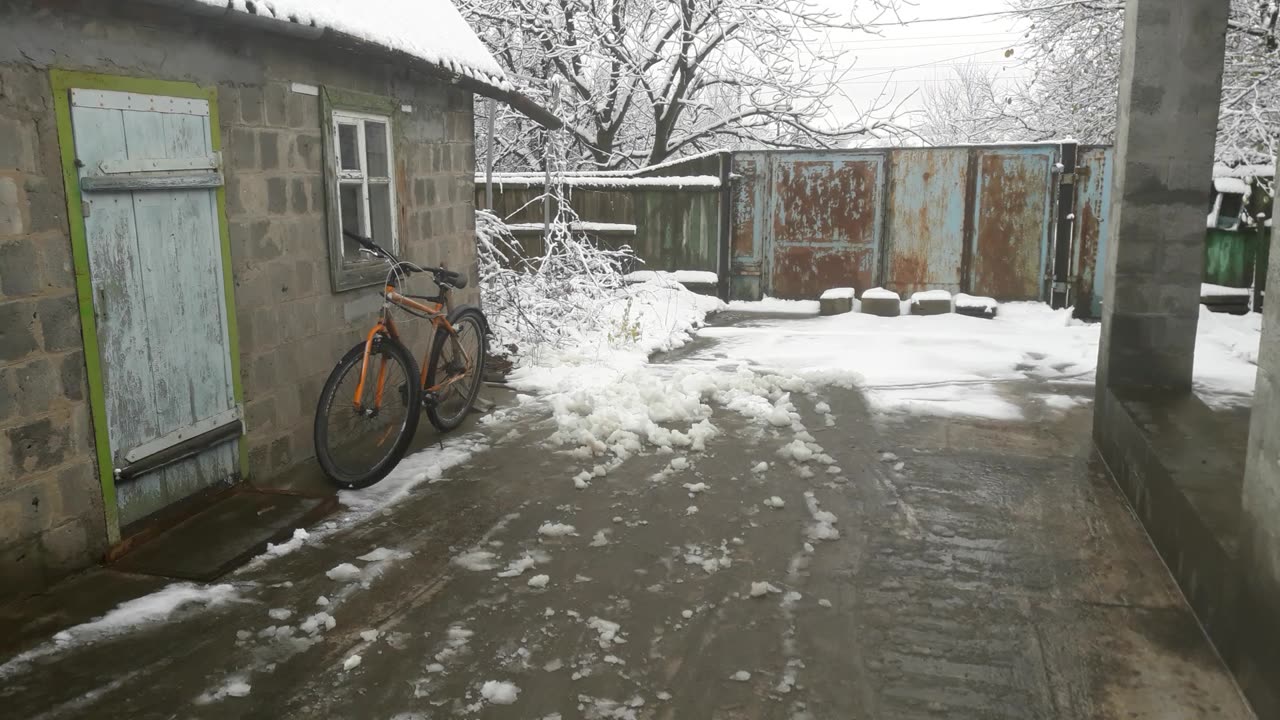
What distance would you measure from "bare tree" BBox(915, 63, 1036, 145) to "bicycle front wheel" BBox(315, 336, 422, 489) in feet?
55.8

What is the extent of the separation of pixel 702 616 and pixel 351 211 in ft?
13.0

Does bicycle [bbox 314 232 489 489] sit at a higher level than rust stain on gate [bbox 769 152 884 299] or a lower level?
lower

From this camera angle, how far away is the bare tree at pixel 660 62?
14.7 metres

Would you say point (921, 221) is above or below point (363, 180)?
below

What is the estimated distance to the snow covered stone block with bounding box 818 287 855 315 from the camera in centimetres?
1209

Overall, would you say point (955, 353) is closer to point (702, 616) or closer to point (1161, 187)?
point (1161, 187)

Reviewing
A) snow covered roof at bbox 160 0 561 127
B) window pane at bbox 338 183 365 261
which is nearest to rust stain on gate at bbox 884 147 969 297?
snow covered roof at bbox 160 0 561 127

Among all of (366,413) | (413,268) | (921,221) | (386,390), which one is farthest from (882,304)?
(366,413)

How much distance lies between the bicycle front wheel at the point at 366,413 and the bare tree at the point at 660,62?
942 cm

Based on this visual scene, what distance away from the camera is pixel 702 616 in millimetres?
3801

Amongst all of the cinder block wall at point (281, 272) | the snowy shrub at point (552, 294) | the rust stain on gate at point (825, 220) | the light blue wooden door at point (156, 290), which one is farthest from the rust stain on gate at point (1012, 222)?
the light blue wooden door at point (156, 290)

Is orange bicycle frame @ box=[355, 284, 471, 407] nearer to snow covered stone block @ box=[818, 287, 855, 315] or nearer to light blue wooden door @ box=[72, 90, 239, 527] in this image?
light blue wooden door @ box=[72, 90, 239, 527]

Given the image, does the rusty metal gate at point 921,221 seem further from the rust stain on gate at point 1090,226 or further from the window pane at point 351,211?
the window pane at point 351,211

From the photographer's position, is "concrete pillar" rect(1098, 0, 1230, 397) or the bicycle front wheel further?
"concrete pillar" rect(1098, 0, 1230, 397)
